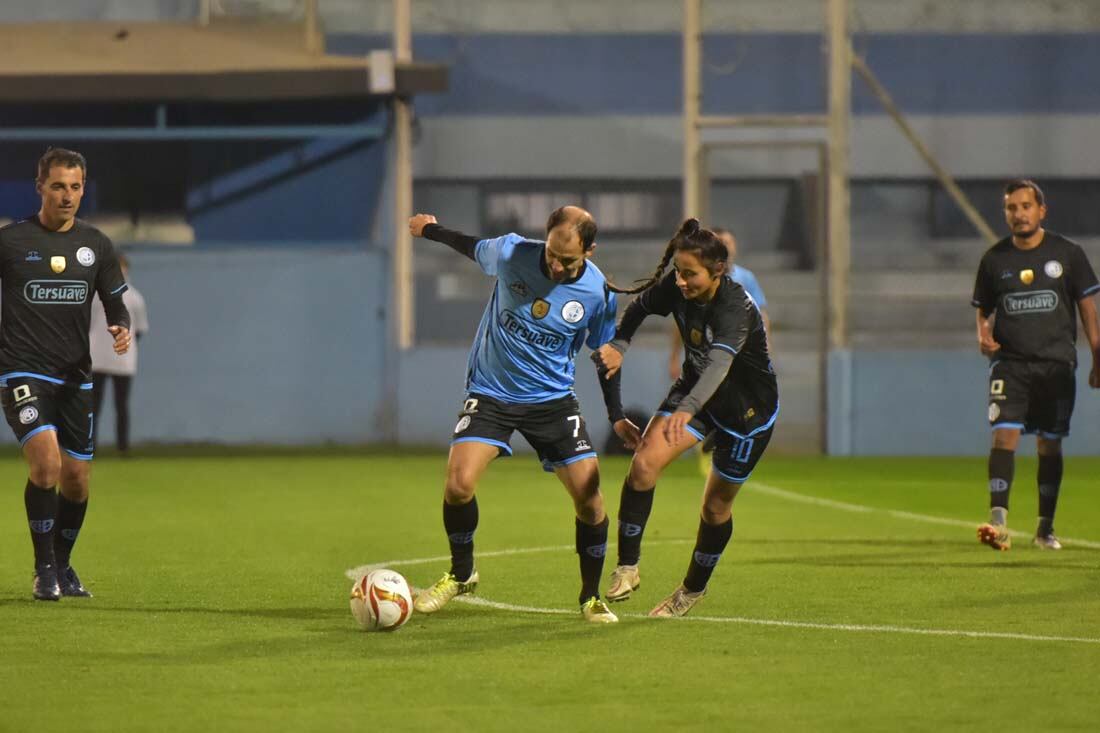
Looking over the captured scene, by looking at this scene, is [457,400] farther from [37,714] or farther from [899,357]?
[37,714]

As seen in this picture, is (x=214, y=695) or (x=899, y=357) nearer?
(x=214, y=695)

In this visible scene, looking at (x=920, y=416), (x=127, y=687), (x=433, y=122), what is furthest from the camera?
(x=433, y=122)

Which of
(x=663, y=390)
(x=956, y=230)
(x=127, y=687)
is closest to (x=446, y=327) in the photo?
(x=663, y=390)

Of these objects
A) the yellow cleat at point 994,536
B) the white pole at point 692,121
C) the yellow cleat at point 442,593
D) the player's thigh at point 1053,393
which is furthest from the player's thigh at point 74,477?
the white pole at point 692,121

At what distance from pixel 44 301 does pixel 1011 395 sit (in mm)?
5611

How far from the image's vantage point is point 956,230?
2792cm

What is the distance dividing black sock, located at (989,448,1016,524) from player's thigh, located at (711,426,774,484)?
3273mm

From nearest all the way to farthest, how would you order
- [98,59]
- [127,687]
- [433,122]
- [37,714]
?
[37,714], [127,687], [98,59], [433,122]

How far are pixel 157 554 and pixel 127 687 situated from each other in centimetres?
465

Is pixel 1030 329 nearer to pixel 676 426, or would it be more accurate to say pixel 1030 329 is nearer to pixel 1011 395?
pixel 1011 395

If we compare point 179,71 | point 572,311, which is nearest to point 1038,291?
point 572,311

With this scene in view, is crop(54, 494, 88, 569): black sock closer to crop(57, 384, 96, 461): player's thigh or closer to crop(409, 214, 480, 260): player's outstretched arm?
crop(57, 384, 96, 461): player's thigh

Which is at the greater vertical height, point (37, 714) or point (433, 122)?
point (433, 122)

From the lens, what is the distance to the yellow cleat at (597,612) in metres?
8.38
